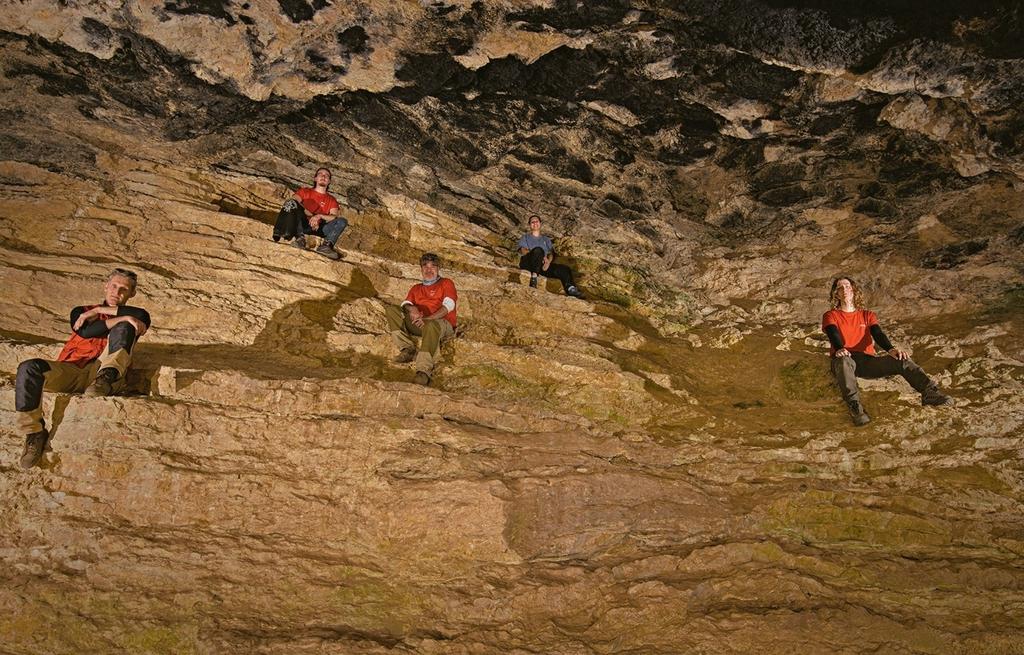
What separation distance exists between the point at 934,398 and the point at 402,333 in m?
7.25

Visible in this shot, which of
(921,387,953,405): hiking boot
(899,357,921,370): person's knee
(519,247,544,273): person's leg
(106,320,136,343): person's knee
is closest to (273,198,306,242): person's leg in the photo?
(106,320,136,343): person's knee

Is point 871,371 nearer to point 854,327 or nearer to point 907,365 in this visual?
point 907,365

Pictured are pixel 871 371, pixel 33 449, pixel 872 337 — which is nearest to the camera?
pixel 33 449

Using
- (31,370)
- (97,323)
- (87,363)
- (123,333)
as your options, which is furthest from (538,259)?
(31,370)

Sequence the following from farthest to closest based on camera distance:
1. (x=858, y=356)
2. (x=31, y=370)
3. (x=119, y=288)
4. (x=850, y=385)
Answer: (x=858, y=356) → (x=850, y=385) → (x=119, y=288) → (x=31, y=370)

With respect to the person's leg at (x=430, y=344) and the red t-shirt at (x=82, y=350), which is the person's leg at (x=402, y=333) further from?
the red t-shirt at (x=82, y=350)

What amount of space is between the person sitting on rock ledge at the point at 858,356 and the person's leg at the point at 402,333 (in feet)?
19.6

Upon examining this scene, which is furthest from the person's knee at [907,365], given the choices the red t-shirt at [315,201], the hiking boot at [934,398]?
the red t-shirt at [315,201]

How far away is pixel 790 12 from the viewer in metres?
7.84

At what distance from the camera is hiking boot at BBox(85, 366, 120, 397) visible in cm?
A: 618

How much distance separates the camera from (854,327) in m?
8.33

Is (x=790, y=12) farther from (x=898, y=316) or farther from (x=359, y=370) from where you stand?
(x=359, y=370)

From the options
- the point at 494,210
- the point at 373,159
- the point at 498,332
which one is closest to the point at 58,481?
the point at 498,332

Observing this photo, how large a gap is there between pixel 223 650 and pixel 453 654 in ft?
6.27
